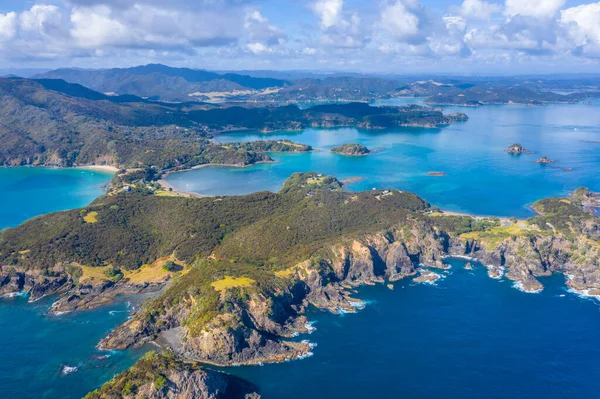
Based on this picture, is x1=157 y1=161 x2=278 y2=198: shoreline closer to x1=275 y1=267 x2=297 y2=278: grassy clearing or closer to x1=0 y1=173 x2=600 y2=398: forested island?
x1=0 y1=173 x2=600 y2=398: forested island

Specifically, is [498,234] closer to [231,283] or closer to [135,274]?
[231,283]

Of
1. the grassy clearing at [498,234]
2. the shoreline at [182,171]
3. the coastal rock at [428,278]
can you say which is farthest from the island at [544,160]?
the coastal rock at [428,278]

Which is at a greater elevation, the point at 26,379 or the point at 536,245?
the point at 536,245

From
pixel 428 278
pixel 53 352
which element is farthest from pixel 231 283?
pixel 428 278

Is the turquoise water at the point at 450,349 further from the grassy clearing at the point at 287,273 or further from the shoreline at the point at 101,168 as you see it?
the shoreline at the point at 101,168

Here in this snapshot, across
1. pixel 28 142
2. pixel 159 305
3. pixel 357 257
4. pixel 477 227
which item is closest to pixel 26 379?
pixel 159 305

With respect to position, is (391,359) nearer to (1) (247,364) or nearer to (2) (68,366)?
(1) (247,364)
